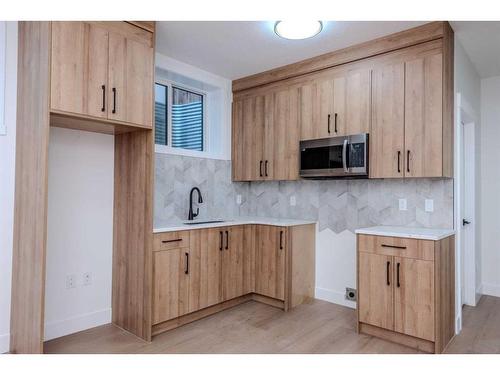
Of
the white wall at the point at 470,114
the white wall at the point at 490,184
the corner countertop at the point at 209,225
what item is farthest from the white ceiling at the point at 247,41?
the white wall at the point at 490,184

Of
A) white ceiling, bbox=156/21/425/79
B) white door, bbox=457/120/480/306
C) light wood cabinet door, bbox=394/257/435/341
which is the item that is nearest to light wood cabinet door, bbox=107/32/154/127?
A: white ceiling, bbox=156/21/425/79

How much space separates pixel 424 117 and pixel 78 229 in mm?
2941

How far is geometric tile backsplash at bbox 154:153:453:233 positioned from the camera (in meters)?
3.11

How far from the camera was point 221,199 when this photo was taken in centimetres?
405

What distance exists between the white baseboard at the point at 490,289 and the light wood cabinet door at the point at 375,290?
1954 millimetres

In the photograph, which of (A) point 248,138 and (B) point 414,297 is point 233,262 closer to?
(A) point 248,138

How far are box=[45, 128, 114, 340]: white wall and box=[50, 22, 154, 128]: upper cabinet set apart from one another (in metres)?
0.59

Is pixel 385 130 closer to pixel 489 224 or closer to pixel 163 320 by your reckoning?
pixel 489 224

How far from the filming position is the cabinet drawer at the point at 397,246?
2492 mm

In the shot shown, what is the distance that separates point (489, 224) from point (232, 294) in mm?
2966

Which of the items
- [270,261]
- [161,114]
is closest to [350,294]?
[270,261]

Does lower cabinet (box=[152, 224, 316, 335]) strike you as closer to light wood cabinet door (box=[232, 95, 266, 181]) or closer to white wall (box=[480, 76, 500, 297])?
light wood cabinet door (box=[232, 95, 266, 181])

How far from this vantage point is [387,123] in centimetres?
295

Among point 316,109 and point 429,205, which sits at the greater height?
point 316,109
